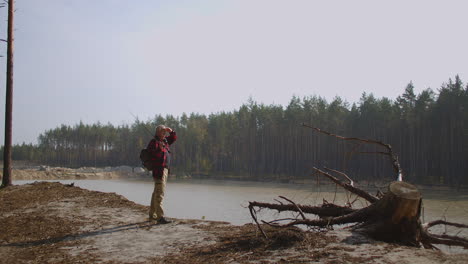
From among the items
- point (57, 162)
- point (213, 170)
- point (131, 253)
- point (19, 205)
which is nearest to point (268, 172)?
point (213, 170)

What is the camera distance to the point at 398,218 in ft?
15.3

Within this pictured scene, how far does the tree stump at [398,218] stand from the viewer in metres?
4.54

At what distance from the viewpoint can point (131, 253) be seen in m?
4.68

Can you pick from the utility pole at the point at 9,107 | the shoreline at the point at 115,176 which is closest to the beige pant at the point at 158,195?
the utility pole at the point at 9,107

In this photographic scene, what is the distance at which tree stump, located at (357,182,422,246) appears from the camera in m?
4.54

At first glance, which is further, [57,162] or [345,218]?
[57,162]

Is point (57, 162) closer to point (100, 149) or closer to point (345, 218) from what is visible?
point (100, 149)

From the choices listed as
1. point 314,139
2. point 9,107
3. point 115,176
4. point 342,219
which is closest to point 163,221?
point 342,219

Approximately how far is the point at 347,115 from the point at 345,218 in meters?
41.5

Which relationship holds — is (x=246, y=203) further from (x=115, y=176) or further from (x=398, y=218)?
(x=115, y=176)

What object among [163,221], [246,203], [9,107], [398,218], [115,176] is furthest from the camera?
[115,176]

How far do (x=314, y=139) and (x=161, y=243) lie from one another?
41.3 metres

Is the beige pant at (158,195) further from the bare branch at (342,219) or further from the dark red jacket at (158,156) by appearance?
the bare branch at (342,219)

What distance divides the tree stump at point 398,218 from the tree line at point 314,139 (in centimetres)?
971
